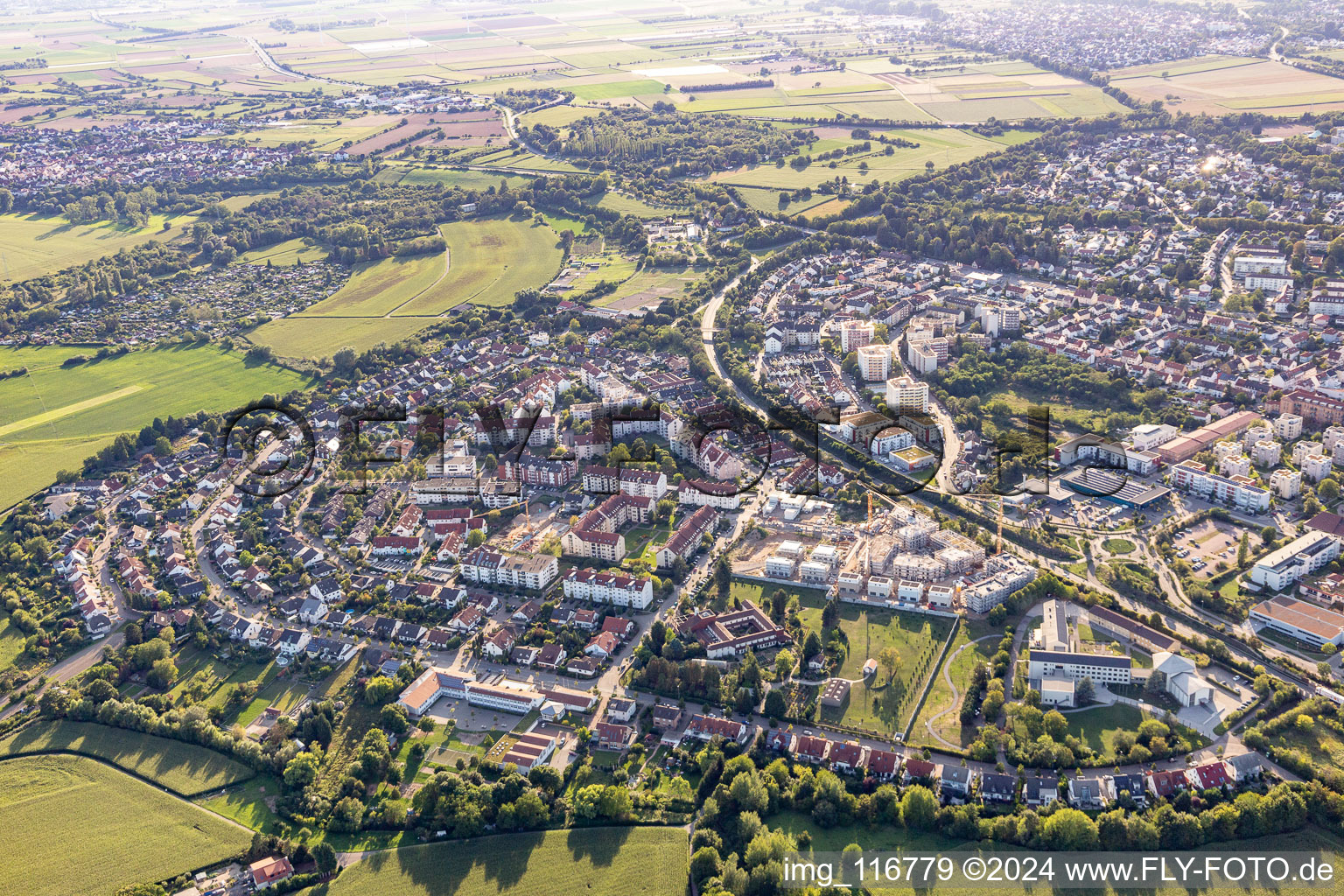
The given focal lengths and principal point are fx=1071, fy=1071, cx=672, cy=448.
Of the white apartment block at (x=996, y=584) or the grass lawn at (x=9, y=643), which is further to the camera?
the grass lawn at (x=9, y=643)

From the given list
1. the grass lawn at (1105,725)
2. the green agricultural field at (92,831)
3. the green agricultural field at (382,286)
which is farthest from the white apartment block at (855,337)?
the green agricultural field at (92,831)

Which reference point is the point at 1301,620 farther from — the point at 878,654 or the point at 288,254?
the point at 288,254

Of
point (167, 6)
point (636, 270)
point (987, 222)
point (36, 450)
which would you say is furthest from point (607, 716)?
point (167, 6)

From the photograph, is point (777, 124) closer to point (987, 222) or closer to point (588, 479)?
point (987, 222)

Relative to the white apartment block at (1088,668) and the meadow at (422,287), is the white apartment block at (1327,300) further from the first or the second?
the meadow at (422,287)

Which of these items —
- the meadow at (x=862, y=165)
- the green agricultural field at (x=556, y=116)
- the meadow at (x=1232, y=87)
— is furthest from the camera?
the green agricultural field at (x=556, y=116)

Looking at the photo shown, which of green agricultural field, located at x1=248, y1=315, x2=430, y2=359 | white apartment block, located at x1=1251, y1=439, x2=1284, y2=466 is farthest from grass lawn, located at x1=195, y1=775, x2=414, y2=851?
white apartment block, located at x1=1251, y1=439, x2=1284, y2=466

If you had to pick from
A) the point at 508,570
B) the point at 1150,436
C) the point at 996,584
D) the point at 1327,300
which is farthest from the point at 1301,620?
the point at 1327,300
